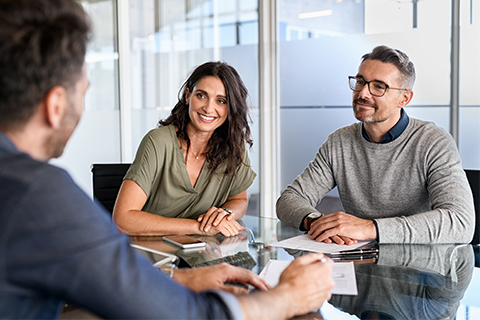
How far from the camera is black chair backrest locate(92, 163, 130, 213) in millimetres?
2926

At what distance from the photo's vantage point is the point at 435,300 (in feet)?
4.58

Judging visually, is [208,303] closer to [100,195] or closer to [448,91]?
[100,195]

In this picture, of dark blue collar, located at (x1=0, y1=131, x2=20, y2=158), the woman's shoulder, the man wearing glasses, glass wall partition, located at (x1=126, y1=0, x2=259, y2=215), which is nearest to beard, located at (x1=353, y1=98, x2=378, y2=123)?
the man wearing glasses

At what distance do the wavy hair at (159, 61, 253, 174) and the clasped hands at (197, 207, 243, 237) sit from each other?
0.39 m

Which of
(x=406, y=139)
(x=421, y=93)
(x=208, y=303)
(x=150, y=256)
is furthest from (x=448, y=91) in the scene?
(x=208, y=303)

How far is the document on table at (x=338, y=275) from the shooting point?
146 centimetres

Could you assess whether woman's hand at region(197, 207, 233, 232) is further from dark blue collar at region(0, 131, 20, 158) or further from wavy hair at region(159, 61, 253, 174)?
dark blue collar at region(0, 131, 20, 158)

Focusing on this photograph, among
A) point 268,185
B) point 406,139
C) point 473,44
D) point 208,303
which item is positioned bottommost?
point 268,185

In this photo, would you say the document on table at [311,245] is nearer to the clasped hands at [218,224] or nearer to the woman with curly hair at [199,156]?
the clasped hands at [218,224]

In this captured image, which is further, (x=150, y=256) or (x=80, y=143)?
(x=80, y=143)

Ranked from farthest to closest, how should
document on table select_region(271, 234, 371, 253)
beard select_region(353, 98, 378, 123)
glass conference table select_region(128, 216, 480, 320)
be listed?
beard select_region(353, 98, 378, 123) < document on table select_region(271, 234, 371, 253) < glass conference table select_region(128, 216, 480, 320)

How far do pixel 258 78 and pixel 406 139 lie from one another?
119 inches

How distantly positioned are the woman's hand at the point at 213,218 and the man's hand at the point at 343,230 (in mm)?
391

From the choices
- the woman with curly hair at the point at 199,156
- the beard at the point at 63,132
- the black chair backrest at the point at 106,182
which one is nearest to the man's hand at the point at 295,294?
the beard at the point at 63,132
